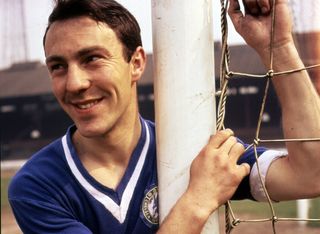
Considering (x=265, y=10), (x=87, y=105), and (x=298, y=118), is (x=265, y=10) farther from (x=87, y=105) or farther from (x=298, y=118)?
(x=87, y=105)

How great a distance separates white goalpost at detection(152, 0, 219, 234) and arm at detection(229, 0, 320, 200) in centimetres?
10

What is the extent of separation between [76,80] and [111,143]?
212mm

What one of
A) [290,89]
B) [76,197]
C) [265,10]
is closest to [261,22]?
[265,10]

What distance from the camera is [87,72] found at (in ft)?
4.04

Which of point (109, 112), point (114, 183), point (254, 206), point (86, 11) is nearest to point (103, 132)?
point (109, 112)

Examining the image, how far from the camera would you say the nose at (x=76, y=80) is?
3.96 ft

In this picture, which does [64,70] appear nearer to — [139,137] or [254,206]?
[139,137]

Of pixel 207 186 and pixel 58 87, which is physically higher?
pixel 58 87

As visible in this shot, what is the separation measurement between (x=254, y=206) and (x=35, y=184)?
5.85 meters

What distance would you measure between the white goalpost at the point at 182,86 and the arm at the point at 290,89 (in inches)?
3.9

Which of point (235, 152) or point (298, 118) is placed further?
point (298, 118)

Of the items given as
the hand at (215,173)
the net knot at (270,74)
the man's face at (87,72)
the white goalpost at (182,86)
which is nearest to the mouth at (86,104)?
the man's face at (87,72)

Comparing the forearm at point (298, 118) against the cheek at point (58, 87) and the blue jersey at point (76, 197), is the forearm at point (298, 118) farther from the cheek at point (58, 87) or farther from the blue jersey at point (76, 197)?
the cheek at point (58, 87)

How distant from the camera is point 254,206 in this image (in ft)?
22.6
